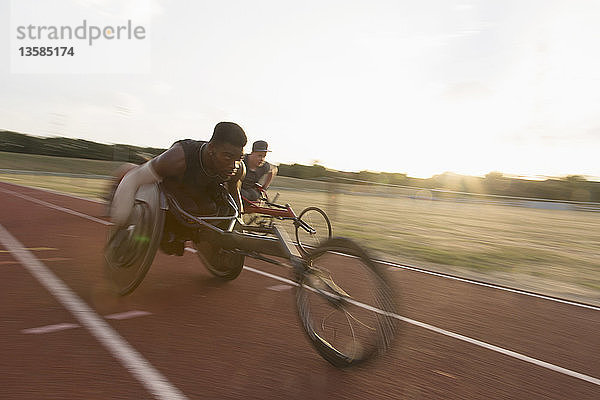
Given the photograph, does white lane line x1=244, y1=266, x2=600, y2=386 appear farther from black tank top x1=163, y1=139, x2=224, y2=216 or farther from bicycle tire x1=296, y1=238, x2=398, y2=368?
black tank top x1=163, y1=139, x2=224, y2=216

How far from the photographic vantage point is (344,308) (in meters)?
3.04

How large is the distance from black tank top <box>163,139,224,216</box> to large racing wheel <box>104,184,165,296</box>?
0.23 meters

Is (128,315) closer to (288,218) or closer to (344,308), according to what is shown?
Answer: (344,308)

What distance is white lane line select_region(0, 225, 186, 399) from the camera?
2804 millimetres

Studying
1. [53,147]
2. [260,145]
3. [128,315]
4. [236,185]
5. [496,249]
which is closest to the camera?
[128,315]

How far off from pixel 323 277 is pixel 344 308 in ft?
0.85

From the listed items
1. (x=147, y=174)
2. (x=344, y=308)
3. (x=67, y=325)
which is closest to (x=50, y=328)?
(x=67, y=325)

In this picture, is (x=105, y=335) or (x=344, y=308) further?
(x=105, y=335)

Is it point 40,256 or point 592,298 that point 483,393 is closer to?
point 592,298

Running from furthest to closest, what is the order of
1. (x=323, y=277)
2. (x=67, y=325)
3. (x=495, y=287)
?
(x=495, y=287) < (x=67, y=325) < (x=323, y=277)

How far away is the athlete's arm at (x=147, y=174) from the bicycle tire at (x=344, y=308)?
5.67ft

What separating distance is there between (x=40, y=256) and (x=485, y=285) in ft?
19.2

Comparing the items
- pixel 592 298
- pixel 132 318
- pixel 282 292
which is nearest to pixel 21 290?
pixel 132 318

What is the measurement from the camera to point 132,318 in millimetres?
3936
